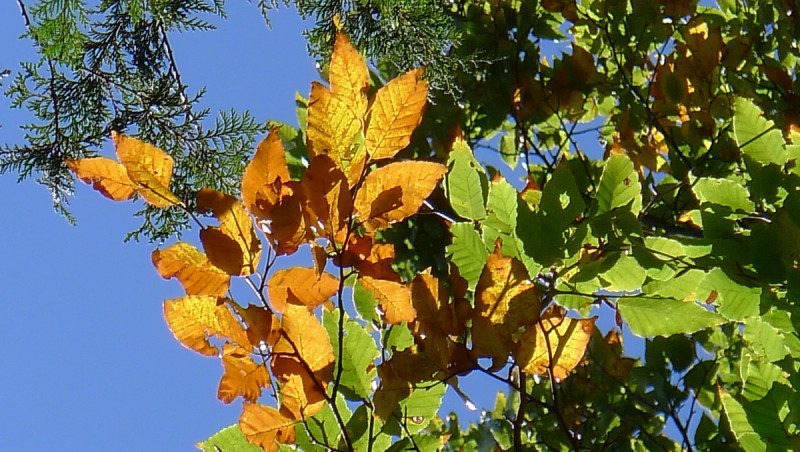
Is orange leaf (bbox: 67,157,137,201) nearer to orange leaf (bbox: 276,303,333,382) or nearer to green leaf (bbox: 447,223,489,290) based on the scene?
orange leaf (bbox: 276,303,333,382)

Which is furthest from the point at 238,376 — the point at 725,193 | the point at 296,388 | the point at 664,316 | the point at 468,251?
the point at 725,193

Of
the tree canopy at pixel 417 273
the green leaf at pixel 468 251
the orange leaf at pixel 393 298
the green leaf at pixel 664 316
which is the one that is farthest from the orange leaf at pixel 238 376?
the green leaf at pixel 664 316

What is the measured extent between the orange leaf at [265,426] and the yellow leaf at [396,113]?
1.07ft

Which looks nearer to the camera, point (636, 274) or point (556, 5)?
point (636, 274)

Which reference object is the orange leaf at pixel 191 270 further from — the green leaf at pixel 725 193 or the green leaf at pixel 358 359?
the green leaf at pixel 725 193

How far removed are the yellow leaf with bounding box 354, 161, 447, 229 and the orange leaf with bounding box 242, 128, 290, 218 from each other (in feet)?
0.29

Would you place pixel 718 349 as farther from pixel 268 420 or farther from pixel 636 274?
pixel 268 420

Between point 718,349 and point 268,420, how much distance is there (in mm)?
1547

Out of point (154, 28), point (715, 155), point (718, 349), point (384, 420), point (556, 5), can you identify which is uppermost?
point (556, 5)

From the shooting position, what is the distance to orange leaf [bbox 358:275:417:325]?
77 centimetres

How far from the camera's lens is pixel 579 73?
2.03 meters

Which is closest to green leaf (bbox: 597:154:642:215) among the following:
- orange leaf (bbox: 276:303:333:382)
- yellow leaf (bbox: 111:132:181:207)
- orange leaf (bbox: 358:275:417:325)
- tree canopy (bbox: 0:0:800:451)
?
tree canopy (bbox: 0:0:800:451)

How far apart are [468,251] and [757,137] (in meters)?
0.39

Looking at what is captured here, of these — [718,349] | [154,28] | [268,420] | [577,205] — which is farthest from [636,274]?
[718,349]
